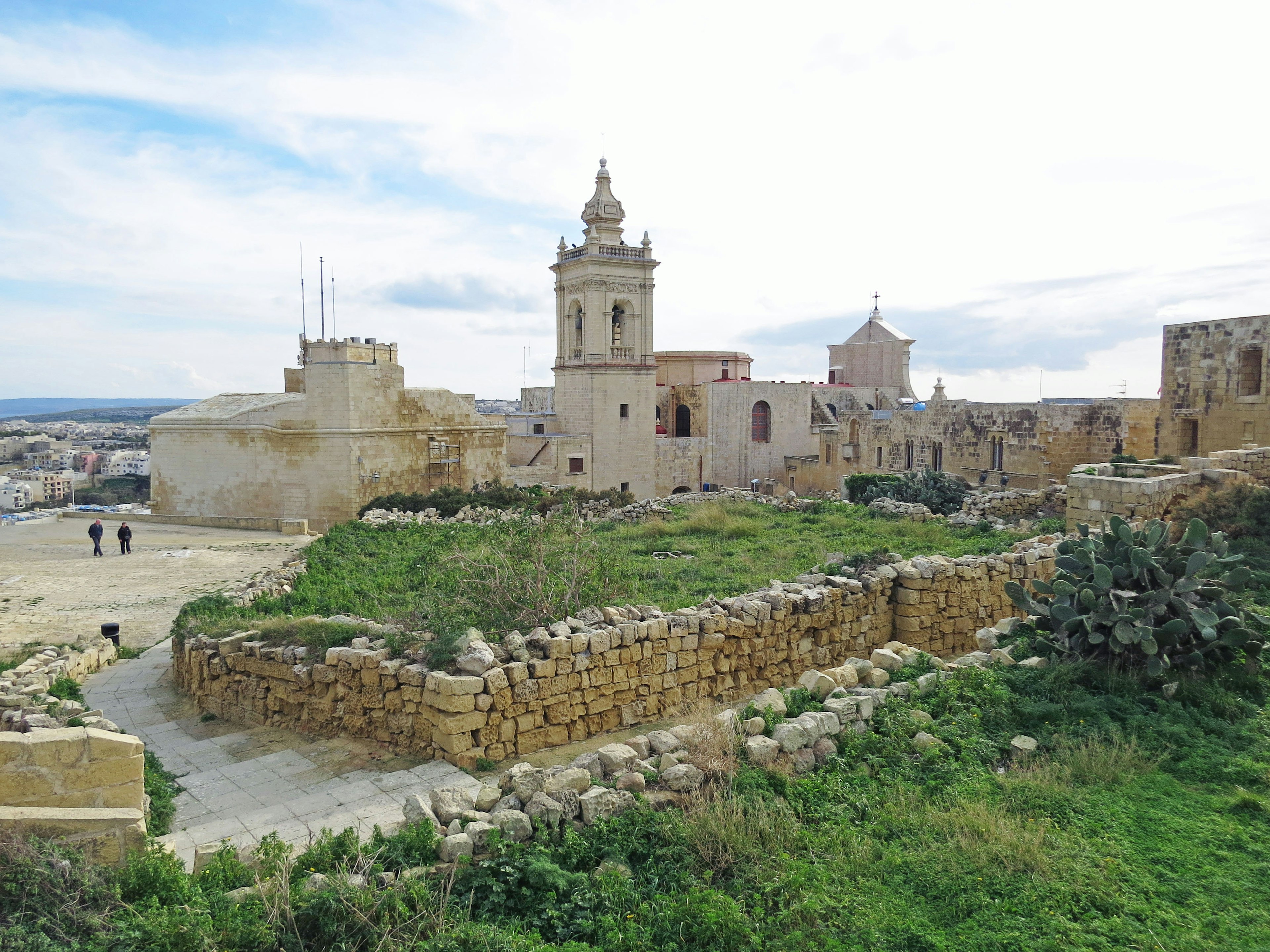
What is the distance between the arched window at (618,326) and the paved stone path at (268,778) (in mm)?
29928

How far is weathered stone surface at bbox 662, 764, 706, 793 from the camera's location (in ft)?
15.4

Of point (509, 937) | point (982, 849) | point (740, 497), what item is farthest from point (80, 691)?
point (740, 497)

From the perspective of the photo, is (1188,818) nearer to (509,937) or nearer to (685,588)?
(509,937)

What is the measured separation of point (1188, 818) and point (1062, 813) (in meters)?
0.70

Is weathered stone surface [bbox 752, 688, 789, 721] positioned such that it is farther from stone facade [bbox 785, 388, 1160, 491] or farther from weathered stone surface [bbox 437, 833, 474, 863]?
stone facade [bbox 785, 388, 1160, 491]

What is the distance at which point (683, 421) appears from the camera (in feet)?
142

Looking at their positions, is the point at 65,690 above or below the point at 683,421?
below

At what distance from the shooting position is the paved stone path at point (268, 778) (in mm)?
5320

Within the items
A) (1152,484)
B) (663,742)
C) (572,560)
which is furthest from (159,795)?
(1152,484)

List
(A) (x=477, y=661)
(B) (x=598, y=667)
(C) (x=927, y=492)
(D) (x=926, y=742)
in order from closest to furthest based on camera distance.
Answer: (D) (x=926, y=742)
(A) (x=477, y=661)
(B) (x=598, y=667)
(C) (x=927, y=492)

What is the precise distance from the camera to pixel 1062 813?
14.6ft

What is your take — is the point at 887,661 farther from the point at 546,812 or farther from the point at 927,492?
the point at 927,492

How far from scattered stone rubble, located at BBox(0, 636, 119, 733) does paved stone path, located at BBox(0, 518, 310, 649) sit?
2.94 ft

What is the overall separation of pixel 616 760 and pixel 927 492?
1453 centimetres
